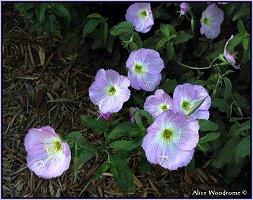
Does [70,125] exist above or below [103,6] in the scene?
below

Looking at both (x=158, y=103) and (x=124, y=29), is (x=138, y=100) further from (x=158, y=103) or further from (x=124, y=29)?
(x=124, y=29)

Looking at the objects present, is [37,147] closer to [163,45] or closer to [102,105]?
[102,105]

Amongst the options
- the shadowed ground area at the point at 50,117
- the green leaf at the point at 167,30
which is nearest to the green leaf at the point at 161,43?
the green leaf at the point at 167,30

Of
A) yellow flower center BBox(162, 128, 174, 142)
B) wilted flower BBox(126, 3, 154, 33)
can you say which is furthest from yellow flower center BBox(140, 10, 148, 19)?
yellow flower center BBox(162, 128, 174, 142)

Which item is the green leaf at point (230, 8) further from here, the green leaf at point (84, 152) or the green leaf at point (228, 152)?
the green leaf at point (84, 152)

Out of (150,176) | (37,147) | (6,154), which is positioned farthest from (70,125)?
(37,147)

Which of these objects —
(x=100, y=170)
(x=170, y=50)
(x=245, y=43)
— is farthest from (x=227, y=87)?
(x=100, y=170)
